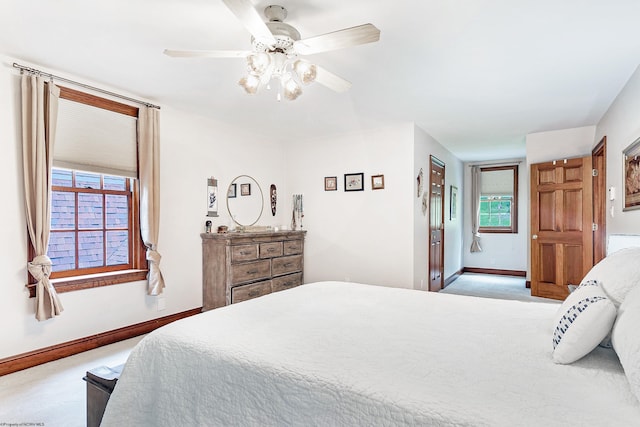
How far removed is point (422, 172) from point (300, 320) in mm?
3706

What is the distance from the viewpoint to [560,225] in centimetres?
486

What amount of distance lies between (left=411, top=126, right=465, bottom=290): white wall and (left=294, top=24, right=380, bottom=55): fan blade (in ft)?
9.35

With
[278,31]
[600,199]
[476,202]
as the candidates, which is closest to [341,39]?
[278,31]

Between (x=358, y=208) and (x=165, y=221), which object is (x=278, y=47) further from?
(x=358, y=208)

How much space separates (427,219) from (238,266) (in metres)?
2.77

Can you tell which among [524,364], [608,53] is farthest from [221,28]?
[608,53]

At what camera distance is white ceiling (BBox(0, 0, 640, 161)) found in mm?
2098

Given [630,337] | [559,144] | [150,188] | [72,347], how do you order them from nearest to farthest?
[630,337] < [72,347] < [150,188] < [559,144]

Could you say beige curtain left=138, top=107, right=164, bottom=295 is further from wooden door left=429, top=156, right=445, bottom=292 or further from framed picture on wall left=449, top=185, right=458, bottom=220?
framed picture on wall left=449, top=185, right=458, bottom=220

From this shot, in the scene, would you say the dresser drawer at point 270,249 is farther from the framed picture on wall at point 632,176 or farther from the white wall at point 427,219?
the framed picture on wall at point 632,176

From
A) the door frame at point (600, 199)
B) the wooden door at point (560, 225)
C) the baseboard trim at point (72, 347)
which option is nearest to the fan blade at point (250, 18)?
the baseboard trim at point (72, 347)

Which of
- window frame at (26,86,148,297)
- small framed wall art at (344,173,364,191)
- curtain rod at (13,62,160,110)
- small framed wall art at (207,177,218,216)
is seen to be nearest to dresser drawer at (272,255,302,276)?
small framed wall art at (207,177,218,216)

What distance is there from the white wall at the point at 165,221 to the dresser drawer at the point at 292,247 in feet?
1.79

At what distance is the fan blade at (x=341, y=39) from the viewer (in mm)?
1829
